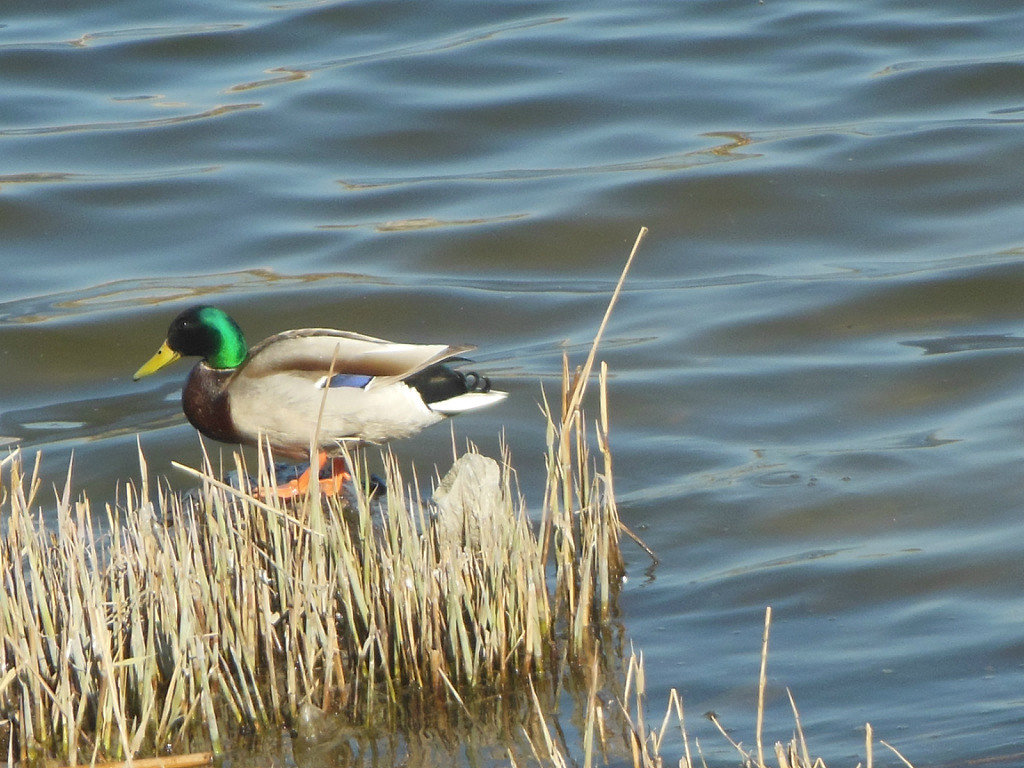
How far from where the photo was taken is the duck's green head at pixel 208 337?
6008 millimetres

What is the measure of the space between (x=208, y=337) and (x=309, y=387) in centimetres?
55

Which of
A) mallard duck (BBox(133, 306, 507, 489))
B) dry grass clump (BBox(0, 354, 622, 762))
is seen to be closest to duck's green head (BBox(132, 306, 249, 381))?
mallard duck (BBox(133, 306, 507, 489))

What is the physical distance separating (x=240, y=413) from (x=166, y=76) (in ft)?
23.4

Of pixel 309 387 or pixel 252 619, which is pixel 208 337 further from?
pixel 252 619

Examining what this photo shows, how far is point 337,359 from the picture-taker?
5797 millimetres

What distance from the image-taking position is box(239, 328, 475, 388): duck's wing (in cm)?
577

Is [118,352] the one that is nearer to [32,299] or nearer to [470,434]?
[32,299]

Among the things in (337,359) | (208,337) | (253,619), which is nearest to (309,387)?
(337,359)

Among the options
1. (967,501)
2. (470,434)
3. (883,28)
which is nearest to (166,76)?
(883,28)

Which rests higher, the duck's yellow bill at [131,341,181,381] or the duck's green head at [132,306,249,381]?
the duck's green head at [132,306,249,381]

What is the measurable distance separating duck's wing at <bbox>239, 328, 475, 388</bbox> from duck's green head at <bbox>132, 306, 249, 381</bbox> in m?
0.19

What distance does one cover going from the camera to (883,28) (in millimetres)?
12641

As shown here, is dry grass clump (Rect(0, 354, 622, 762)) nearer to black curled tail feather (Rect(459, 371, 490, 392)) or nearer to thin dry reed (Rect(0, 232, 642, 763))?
thin dry reed (Rect(0, 232, 642, 763))

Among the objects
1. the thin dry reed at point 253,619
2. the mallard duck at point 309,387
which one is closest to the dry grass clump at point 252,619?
the thin dry reed at point 253,619
